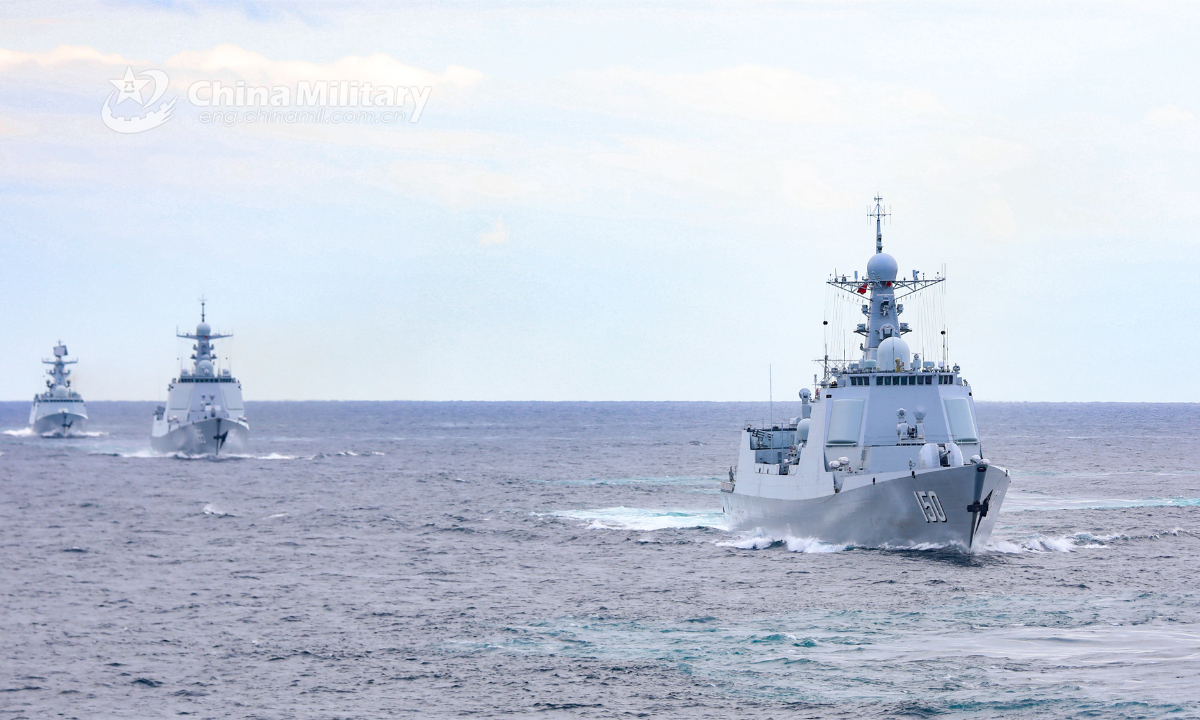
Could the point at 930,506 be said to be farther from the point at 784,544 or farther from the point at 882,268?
the point at 882,268

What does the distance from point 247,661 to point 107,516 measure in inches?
1271

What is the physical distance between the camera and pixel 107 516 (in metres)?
52.7

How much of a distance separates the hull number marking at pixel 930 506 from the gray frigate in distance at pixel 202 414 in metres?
74.0

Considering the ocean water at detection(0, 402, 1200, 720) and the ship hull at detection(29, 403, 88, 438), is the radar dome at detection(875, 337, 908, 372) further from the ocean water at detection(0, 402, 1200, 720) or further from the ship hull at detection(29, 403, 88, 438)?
the ship hull at detection(29, 403, 88, 438)

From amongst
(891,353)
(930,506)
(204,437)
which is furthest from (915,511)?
(204,437)

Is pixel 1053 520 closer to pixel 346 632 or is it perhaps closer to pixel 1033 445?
pixel 346 632

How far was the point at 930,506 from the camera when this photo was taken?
34.5 meters

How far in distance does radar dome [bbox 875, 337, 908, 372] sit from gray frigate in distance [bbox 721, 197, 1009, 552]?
1.6 inches

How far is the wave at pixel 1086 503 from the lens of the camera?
175 feet

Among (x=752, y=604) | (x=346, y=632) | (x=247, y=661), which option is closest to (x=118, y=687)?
(x=247, y=661)

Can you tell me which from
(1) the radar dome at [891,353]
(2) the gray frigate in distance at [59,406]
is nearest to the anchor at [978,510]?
(1) the radar dome at [891,353]

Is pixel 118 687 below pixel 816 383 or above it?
below

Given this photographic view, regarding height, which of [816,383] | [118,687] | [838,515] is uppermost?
[816,383]

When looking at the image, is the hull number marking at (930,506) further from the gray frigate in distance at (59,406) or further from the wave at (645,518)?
the gray frigate in distance at (59,406)
